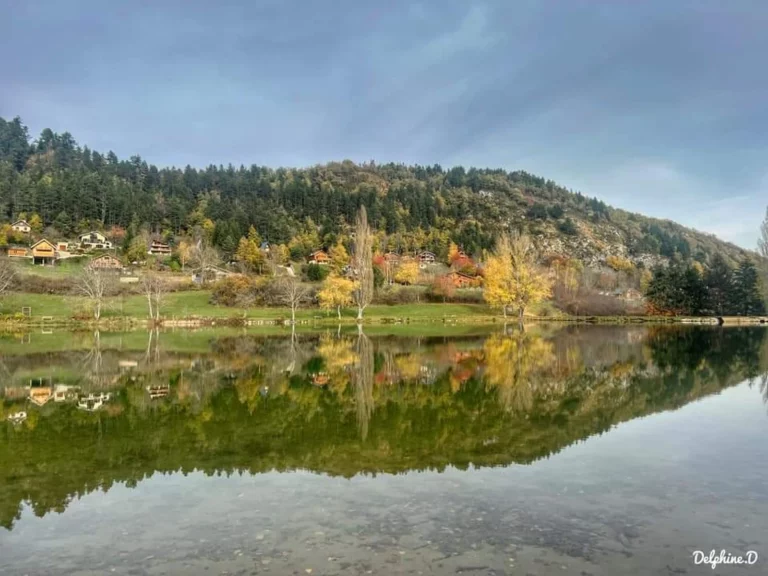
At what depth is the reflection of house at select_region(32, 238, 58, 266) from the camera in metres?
99.2

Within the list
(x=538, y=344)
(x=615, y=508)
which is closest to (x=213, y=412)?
(x=615, y=508)

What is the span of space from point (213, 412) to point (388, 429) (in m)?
6.40

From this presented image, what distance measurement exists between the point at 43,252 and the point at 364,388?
3909 inches

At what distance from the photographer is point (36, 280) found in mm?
73812

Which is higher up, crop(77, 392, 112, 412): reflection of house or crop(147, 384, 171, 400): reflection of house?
crop(147, 384, 171, 400): reflection of house

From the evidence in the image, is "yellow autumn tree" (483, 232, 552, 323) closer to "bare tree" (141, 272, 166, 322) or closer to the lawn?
the lawn

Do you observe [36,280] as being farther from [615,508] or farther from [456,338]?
[615,508]

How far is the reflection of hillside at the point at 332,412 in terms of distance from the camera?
12562 millimetres

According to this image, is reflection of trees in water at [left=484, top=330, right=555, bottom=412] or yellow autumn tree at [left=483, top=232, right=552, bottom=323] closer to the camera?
reflection of trees in water at [left=484, top=330, right=555, bottom=412]

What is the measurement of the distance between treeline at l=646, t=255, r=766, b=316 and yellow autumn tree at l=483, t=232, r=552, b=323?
25804 mm

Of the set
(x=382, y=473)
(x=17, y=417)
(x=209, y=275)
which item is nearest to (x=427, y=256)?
(x=209, y=275)

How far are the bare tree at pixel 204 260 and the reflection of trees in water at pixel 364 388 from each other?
5651 cm

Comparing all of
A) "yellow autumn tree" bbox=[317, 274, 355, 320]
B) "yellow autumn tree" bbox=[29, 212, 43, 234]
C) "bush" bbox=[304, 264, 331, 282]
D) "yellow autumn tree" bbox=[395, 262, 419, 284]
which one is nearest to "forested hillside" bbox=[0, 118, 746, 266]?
"yellow autumn tree" bbox=[29, 212, 43, 234]

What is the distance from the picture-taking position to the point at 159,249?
410 ft
